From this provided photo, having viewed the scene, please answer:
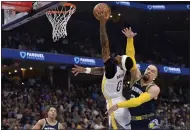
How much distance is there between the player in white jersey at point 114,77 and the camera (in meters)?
4.97

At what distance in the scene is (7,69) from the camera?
67.4ft

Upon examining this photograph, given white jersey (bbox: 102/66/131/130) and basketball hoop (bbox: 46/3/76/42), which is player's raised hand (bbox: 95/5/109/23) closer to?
white jersey (bbox: 102/66/131/130)

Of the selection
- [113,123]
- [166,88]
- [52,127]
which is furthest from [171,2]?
[113,123]

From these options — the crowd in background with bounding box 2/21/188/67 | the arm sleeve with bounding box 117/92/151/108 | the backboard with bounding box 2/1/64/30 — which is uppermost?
the crowd in background with bounding box 2/21/188/67

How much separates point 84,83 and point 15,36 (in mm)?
4682

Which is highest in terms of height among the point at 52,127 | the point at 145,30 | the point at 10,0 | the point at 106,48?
the point at 145,30

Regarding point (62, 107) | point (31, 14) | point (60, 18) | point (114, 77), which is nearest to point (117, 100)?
point (114, 77)

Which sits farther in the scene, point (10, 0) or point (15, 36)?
point (15, 36)

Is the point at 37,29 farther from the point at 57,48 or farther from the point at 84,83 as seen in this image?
the point at 84,83

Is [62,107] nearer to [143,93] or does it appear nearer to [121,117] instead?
[121,117]

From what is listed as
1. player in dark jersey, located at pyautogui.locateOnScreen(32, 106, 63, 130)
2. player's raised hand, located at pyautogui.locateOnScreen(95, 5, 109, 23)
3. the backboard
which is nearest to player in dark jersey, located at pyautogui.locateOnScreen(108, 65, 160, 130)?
player's raised hand, located at pyautogui.locateOnScreen(95, 5, 109, 23)

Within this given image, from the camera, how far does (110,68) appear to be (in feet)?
16.5

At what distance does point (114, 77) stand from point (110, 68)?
0.13 m

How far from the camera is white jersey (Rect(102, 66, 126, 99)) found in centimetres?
511
